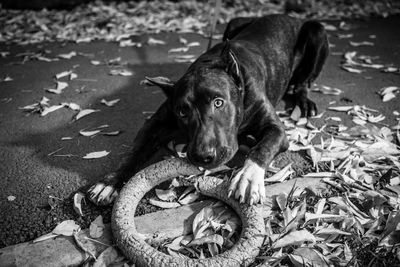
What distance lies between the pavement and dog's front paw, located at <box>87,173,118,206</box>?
0.25 feet

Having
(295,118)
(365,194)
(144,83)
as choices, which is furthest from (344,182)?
(144,83)

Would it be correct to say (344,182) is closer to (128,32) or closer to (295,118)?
(295,118)

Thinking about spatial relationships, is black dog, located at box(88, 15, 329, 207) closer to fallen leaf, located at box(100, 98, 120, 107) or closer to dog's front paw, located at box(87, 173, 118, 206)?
dog's front paw, located at box(87, 173, 118, 206)

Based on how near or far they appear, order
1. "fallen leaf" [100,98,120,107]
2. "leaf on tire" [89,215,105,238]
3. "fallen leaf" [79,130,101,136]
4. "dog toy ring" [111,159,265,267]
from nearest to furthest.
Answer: "dog toy ring" [111,159,265,267] < "leaf on tire" [89,215,105,238] < "fallen leaf" [79,130,101,136] < "fallen leaf" [100,98,120,107]

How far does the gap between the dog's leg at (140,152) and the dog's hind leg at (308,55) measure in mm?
1808

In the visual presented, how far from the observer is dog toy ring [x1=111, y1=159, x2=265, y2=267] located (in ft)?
6.53

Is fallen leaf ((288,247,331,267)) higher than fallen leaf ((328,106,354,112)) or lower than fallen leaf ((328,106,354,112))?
lower

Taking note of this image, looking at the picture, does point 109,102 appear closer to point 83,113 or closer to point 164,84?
point 83,113

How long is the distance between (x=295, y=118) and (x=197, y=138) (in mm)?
1698

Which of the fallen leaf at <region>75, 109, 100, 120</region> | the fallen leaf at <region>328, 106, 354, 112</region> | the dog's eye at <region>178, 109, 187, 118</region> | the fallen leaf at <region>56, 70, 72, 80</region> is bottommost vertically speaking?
the fallen leaf at <region>75, 109, 100, 120</region>

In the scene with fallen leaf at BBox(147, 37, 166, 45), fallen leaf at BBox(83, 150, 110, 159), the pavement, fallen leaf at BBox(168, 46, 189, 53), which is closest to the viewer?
the pavement

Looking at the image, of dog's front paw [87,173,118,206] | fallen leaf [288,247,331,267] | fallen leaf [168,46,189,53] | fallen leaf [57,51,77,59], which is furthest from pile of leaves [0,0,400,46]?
fallen leaf [288,247,331,267]

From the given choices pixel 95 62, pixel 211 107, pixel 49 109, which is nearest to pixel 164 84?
pixel 211 107

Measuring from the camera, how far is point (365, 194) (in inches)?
102
